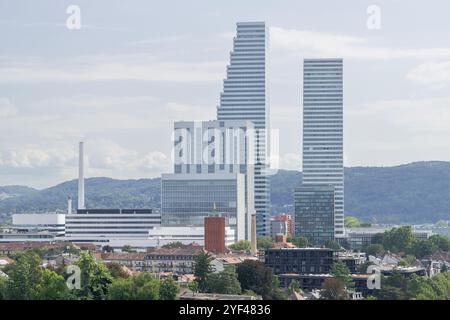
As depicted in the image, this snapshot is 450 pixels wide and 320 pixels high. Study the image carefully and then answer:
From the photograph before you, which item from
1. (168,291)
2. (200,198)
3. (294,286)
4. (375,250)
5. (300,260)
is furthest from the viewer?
(200,198)

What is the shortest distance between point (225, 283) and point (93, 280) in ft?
27.5

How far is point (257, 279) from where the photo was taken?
6319 centimetres

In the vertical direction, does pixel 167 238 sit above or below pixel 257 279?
above

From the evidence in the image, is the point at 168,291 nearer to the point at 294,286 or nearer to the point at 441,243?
the point at 294,286

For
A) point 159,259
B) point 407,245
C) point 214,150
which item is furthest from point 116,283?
point 214,150

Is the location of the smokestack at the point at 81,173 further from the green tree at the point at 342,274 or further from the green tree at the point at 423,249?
the green tree at the point at 342,274

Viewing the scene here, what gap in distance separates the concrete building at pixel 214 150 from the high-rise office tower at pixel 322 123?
27417mm

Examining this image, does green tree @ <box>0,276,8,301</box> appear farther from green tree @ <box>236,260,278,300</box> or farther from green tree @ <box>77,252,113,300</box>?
green tree @ <box>236,260,278,300</box>

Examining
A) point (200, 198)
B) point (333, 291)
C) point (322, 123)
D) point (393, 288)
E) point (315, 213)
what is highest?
point (322, 123)

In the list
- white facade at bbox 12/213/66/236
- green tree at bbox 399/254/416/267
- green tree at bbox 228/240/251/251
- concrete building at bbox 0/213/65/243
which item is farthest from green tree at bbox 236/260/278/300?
white facade at bbox 12/213/66/236

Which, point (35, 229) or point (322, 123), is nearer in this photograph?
point (35, 229)

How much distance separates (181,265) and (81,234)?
41432mm

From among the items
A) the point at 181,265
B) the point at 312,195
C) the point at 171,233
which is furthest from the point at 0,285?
the point at 312,195

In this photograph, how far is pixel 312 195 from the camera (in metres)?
157
